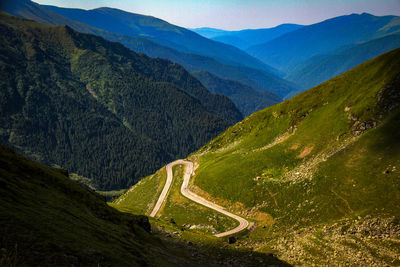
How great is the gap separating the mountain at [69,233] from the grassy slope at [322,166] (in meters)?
19.2

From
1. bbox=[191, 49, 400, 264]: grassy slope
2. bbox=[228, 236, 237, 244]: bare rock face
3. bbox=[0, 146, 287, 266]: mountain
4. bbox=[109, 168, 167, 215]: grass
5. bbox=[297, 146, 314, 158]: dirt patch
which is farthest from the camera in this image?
bbox=[109, 168, 167, 215]: grass

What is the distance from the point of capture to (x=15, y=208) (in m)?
37.1

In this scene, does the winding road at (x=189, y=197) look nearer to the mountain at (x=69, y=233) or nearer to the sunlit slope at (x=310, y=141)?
the sunlit slope at (x=310, y=141)

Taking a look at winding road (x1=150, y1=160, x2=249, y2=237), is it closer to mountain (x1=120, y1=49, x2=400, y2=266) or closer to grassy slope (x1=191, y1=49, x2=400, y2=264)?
mountain (x1=120, y1=49, x2=400, y2=266)

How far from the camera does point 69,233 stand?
3688 centimetres

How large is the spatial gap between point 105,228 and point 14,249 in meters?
20.3

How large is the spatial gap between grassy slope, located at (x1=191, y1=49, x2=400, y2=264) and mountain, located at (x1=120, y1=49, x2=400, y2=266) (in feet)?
0.89

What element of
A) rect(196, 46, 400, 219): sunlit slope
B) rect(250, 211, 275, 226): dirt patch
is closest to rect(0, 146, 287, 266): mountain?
rect(250, 211, 275, 226): dirt patch

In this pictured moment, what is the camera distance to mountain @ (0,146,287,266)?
101 feet

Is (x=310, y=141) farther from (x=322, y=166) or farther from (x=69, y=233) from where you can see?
(x=69, y=233)

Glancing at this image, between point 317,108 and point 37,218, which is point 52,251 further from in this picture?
point 317,108

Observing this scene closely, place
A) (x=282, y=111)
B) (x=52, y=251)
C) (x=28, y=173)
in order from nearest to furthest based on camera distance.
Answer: (x=52, y=251) → (x=28, y=173) → (x=282, y=111)

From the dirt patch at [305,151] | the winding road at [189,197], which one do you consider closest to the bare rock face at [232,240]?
the winding road at [189,197]

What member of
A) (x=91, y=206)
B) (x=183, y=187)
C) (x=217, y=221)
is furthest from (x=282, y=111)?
(x=91, y=206)
